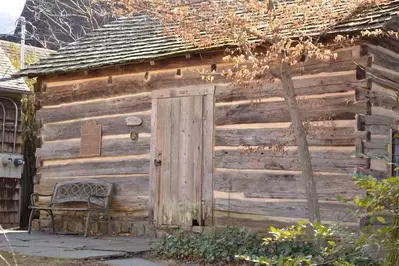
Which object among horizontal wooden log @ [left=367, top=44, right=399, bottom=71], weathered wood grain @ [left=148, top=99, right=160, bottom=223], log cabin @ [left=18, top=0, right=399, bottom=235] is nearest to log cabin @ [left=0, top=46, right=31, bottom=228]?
log cabin @ [left=18, top=0, right=399, bottom=235]

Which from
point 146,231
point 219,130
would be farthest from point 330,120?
point 146,231

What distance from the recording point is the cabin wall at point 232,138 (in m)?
9.16

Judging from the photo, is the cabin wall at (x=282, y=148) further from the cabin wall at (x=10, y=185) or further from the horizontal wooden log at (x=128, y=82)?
the cabin wall at (x=10, y=185)

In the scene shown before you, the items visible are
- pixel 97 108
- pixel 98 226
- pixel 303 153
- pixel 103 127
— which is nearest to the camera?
pixel 303 153

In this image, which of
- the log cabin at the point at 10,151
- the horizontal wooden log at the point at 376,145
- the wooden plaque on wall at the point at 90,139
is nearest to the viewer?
the horizontal wooden log at the point at 376,145

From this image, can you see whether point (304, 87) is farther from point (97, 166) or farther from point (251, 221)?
point (97, 166)

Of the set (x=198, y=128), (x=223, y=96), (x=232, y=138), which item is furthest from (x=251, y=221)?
(x=223, y=96)

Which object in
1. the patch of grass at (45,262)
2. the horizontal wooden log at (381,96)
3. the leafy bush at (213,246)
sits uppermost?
the horizontal wooden log at (381,96)

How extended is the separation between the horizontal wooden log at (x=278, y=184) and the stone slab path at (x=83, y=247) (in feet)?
5.14

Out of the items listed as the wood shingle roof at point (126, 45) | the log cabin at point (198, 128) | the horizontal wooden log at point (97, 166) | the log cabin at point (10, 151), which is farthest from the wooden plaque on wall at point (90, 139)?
the log cabin at point (10, 151)

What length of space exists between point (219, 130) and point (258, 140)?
2.52ft

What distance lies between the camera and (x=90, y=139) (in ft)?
39.9

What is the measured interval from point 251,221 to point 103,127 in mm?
3653

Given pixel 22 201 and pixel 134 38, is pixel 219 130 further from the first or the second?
pixel 22 201
